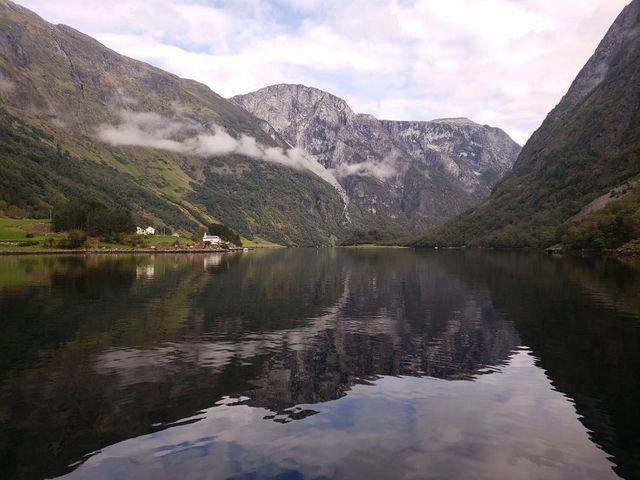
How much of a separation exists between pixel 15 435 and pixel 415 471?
17697 mm

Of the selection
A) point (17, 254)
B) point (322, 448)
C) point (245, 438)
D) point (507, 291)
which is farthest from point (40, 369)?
point (17, 254)

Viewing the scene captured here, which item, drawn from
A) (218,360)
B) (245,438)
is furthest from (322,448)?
(218,360)

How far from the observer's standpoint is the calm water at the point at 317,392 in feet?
Answer: 66.8

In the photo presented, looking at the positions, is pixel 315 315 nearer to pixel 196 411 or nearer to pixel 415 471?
pixel 196 411

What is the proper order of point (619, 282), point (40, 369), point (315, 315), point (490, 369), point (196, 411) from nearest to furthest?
point (196, 411)
point (40, 369)
point (490, 369)
point (315, 315)
point (619, 282)

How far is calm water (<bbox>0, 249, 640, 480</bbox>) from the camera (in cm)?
2038

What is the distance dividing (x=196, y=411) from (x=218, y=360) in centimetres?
1057

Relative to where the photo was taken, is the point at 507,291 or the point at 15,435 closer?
the point at 15,435

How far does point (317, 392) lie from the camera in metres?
30.0

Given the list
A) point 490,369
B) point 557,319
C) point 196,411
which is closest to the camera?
point 196,411

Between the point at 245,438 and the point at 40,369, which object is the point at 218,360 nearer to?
the point at 40,369

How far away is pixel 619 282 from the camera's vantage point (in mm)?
91375

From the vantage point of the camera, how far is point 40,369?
32.7 meters

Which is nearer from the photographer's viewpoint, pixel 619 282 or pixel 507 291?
pixel 507 291
